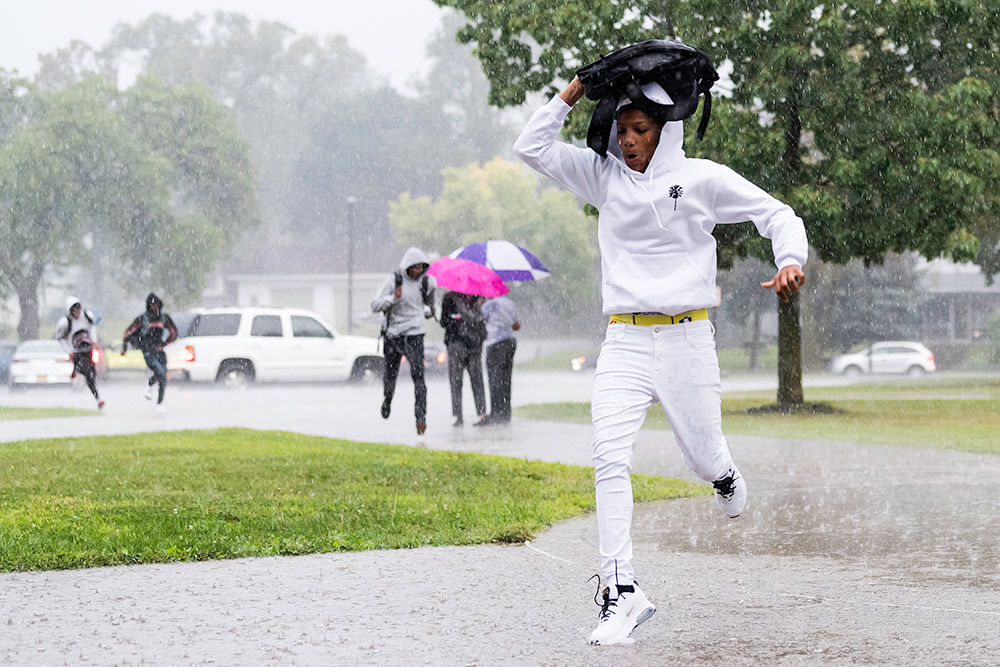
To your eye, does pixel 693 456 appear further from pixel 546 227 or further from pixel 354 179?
pixel 354 179

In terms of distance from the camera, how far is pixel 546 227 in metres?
63.0

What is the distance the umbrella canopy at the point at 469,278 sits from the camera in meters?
15.9

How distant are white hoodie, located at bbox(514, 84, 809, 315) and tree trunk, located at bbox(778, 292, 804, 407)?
16918mm

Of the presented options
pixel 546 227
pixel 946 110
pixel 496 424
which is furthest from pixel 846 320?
pixel 496 424

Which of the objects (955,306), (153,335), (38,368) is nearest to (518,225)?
(955,306)

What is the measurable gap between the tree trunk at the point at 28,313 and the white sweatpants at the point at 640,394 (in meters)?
51.7

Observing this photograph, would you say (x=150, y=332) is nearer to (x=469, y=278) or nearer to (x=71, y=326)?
(x=71, y=326)

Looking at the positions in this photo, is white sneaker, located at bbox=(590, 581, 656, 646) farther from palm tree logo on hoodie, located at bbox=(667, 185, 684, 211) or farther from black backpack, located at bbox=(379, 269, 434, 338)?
black backpack, located at bbox=(379, 269, 434, 338)

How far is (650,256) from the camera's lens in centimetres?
540

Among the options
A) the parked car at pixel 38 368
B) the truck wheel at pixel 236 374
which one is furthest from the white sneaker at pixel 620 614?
the parked car at pixel 38 368

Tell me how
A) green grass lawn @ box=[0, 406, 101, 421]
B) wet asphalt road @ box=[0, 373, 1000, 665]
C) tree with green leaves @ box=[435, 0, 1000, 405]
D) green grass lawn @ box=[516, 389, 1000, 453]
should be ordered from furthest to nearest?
green grass lawn @ box=[0, 406, 101, 421]
tree with green leaves @ box=[435, 0, 1000, 405]
green grass lawn @ box=[516, 389, 1000, 453]
wet asphalt road @ box=[0, 373, 1000, 665]

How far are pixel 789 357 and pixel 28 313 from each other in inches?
1555

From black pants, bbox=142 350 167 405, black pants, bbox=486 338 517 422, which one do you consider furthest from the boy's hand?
black pants, bbox=142 350 167 405

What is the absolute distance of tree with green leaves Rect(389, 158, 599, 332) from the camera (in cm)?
6266
